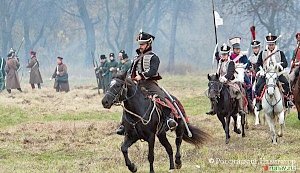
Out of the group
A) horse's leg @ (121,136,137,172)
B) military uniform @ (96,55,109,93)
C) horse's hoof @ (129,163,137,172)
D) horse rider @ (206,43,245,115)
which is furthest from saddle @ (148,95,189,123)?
military uniform @ (96,55,109,93)

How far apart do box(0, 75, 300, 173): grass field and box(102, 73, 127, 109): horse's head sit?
4.86 ft

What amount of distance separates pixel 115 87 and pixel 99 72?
64.9 feet

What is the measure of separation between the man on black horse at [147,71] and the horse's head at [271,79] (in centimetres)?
351

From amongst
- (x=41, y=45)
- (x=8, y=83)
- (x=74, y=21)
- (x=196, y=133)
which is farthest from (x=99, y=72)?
(x=41, y=45)

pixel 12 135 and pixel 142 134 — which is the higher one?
pixel 142 134

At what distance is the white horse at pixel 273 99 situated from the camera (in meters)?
14.7

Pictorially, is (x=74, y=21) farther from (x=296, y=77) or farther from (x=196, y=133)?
(x=196, y=133)

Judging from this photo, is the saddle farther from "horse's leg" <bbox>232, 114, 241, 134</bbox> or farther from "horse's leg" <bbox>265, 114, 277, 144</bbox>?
"horse's leg" <bbox>232, 114, 241, 134</bbox>

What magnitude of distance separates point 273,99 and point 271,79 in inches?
22.9

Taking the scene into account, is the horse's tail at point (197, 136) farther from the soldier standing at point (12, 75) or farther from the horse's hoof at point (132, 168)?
the soldier standing at point (12, 75)

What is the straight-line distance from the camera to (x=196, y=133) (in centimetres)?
1243

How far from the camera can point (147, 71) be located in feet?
37.5

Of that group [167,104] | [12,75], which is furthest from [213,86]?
[12,75]

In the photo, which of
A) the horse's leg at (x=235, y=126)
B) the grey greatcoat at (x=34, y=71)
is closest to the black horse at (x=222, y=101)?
the horse's leg at (x=235, y=126)
